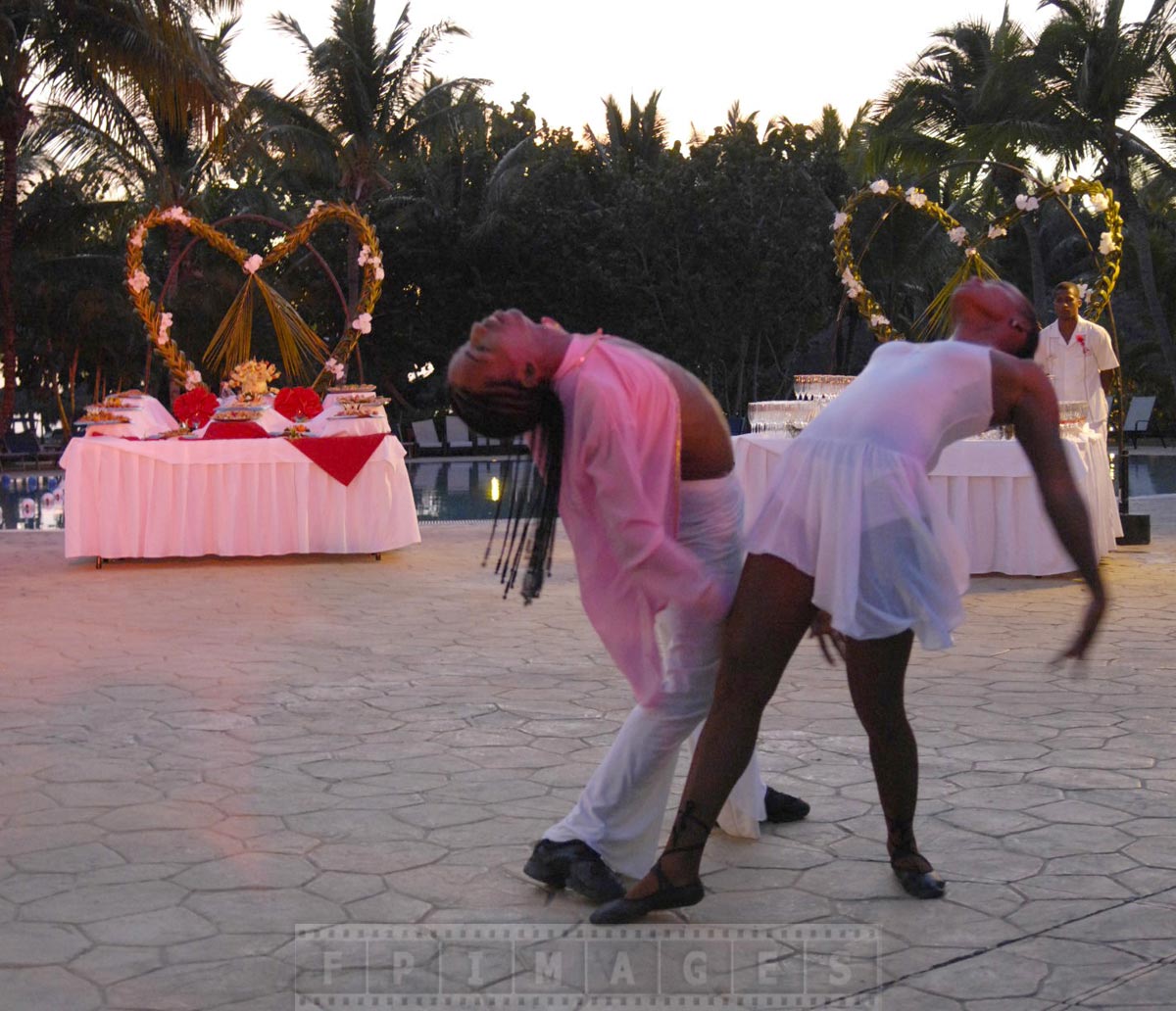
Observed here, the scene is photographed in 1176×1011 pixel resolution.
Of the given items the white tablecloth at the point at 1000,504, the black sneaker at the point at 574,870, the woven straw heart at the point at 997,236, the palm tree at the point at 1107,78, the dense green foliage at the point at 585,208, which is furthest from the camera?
the dense green foliage at the point at 585,208

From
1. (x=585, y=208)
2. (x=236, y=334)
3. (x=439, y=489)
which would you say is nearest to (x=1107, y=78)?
(x=439, y=489)

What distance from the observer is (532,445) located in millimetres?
3441

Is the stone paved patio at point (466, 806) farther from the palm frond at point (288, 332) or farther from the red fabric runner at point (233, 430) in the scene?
the palm frond at point (288, 332)

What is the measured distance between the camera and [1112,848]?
3.97 meters

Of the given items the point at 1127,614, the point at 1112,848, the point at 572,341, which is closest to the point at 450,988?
the point at 572,341

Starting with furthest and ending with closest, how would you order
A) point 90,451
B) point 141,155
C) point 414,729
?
point 141,155 → point 90,451 → point 414,729

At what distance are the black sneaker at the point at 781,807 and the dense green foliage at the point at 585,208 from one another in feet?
69.8

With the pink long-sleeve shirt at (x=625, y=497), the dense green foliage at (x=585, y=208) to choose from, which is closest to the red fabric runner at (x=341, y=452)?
the pink long-sleeve shirt at (x=625, y=497)

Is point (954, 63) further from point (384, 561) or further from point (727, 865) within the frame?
point (727, 865)

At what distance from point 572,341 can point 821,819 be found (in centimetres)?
173

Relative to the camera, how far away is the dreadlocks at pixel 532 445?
329cm

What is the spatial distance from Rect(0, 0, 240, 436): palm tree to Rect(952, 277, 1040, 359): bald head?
16254 millimetres

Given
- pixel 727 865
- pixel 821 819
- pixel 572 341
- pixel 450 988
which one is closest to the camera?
pixel 450 988

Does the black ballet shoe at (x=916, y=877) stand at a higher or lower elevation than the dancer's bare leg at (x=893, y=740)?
lower
